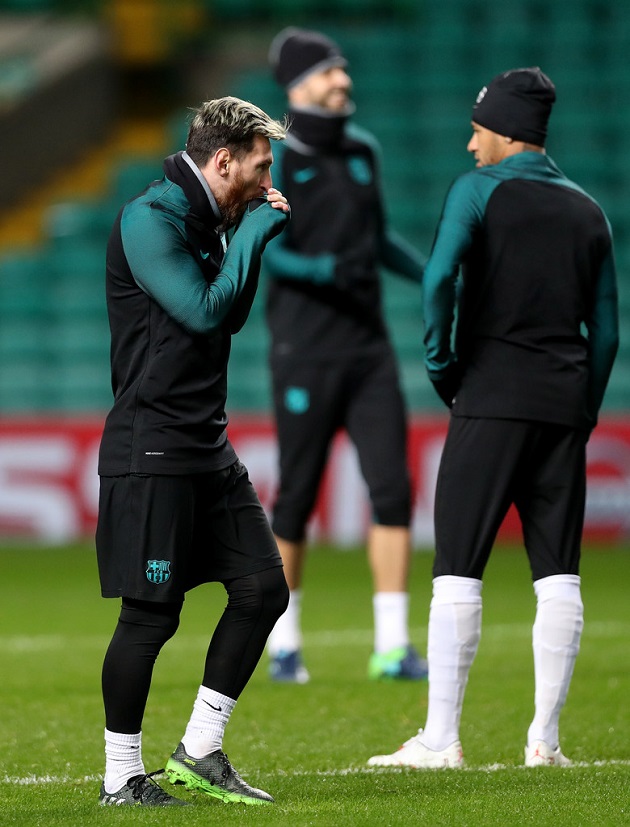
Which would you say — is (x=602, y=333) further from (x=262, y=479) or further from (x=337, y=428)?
(x=262, y=479)

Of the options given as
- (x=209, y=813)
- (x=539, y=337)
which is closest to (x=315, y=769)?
(x=209, y=813)

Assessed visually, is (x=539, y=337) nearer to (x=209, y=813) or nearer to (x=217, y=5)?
(x=209, y=813)

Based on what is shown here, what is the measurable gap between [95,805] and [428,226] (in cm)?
1159

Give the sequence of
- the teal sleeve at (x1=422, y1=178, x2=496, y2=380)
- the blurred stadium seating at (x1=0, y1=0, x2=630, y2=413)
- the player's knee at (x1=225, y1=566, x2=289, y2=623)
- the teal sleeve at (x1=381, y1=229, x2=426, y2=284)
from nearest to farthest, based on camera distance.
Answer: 1. the player's knee at (x1=225, y1=566, x2=289, y2=623)
2. the teal sleeve at (x1=422, y1=178, x2=496, y2=380)
3. the teal sleeve at (x1=381, y1=229, x2=426, y2=284)
4. the blurred stadium seating at (x1=0, y1=0, x2=630, y2=413)

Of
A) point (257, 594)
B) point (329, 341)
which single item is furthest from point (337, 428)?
point (257, 594)

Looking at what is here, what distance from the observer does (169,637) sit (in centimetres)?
398

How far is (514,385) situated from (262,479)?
747 cm

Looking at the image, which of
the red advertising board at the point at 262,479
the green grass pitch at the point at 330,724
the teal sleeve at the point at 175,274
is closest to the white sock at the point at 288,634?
the green grass pitch at the point at 330,724

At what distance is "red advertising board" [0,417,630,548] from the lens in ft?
38.1

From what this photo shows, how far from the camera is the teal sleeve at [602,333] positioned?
4.61 metres

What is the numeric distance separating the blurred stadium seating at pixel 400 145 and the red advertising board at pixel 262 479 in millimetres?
2201

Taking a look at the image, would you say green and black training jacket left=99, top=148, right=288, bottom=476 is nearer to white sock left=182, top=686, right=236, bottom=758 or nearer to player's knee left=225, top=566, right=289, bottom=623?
player's knee left=225, top=566, right=289, bottom=623

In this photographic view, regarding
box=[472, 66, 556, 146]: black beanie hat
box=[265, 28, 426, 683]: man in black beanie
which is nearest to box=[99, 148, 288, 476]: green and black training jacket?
box=[472, 66, 556, 146]: black beanie hat

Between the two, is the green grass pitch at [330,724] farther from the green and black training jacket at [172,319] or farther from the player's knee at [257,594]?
the green and black training jacket at [172,319]
